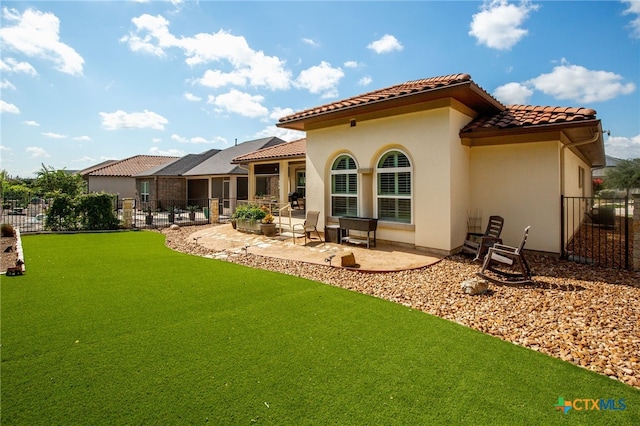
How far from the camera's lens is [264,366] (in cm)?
371

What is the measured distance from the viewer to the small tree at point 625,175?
118ft

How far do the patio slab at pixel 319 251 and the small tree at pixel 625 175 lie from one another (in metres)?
40.5

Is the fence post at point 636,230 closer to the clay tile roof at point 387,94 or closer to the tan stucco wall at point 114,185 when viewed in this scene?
the clay tile roof at point 387,94

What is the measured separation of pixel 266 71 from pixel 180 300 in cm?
1167

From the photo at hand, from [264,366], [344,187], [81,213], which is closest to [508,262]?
[264,366]

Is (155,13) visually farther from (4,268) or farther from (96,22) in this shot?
(4,268)

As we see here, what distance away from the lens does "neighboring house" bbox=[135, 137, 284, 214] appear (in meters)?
26.5

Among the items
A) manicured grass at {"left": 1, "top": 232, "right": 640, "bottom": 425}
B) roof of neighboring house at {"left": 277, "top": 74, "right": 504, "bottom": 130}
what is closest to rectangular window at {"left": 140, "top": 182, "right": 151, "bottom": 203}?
roof of neighboring house at {"left": 277, "top": 74, "right": 504, "bottom": 130}

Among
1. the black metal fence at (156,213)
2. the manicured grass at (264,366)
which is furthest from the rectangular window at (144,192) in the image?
the manicured grass at (264,366)

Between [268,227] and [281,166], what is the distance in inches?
211

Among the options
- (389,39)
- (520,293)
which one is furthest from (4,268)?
(389,39)

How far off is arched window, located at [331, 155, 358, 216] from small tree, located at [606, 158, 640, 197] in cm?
3991

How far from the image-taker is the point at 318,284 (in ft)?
23.4

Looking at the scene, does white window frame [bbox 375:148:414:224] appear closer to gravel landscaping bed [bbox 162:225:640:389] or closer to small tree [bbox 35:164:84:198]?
gravel landscaping bed [bbox 162:225:640:389]
